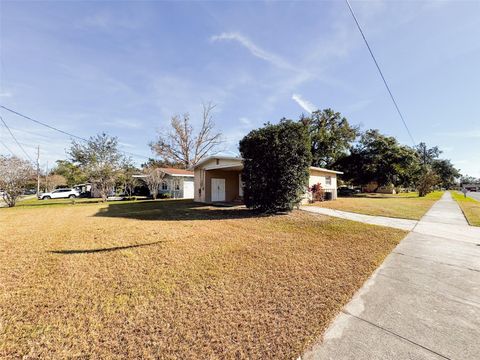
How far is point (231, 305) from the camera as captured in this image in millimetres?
3055

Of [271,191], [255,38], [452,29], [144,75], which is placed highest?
[144,75]

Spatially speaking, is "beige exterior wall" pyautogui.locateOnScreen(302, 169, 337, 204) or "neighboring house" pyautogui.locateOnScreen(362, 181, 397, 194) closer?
"beige exterior wall" pyautogui.locateOnScreen(302, 169, 337, 204)

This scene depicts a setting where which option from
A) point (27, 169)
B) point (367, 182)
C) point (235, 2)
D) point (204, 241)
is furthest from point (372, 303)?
point (367, 182)

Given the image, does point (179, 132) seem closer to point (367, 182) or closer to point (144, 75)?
point (144, 75)

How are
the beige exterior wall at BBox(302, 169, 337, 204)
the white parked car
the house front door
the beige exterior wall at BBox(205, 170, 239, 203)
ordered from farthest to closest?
the white parked car, the beige exterior wall at BBox(302, 169, 337, 204), the house front door, the beige exterior wall at BBox(205, 170, 239, 203)

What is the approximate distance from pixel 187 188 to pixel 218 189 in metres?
8.62

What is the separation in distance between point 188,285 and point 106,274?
1.73 metres

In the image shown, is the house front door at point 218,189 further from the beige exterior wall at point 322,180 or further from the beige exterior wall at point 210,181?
the beige exterior wall at point 322,180

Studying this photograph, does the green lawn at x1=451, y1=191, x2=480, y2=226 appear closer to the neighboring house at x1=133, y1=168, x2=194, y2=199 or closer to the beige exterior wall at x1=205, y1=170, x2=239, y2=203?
the beige exterior wall at x1=205, y1=170, x2=239, y2=203

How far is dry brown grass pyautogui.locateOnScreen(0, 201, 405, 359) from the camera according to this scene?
2.34 m

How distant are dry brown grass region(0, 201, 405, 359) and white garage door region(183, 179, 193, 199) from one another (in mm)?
17482

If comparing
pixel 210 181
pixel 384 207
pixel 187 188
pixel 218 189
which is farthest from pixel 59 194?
pixel 384 207

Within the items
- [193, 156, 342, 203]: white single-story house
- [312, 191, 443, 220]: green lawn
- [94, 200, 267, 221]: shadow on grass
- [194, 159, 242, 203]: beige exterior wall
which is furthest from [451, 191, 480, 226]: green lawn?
[194, 159, 242, 203]: beige exterior wall

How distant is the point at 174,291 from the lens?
3.44 metres
